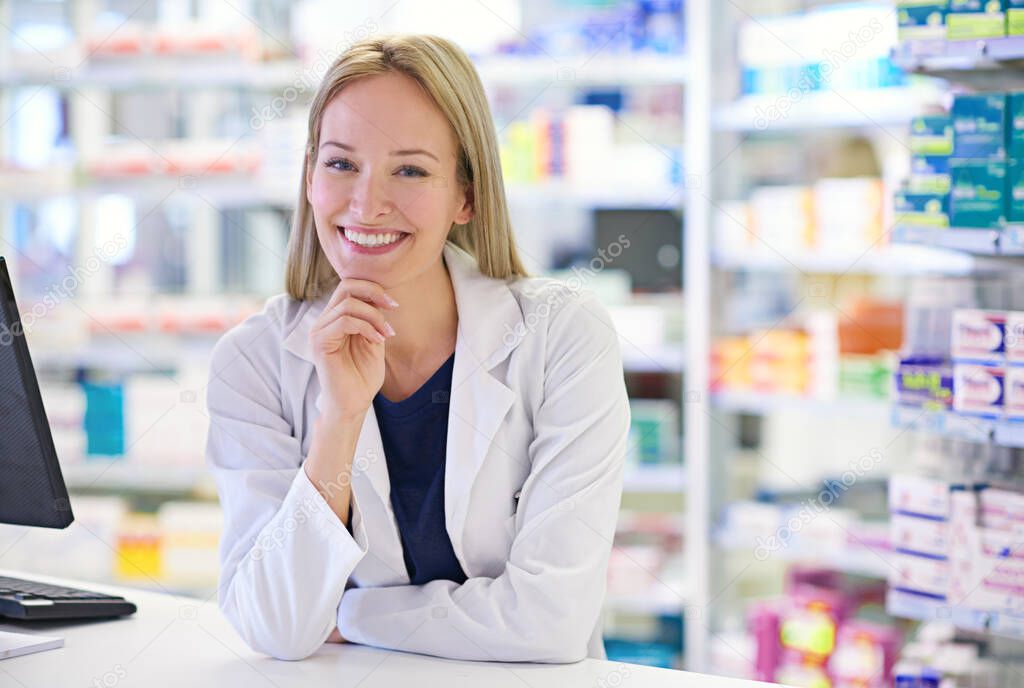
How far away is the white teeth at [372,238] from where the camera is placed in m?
1.88

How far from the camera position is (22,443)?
1.71 m

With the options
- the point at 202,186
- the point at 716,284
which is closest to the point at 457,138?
the point at 716,284

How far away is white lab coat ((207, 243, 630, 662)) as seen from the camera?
1723 millimetres

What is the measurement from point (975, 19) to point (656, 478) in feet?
6.73

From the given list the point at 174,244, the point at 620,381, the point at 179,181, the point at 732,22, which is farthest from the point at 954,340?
the point at 174,244

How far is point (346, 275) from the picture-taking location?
191 centimetres

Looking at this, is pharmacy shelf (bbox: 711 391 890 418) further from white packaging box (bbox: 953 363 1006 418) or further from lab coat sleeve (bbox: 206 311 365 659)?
lab coat sleeve (bbox: 206 311 365 659)

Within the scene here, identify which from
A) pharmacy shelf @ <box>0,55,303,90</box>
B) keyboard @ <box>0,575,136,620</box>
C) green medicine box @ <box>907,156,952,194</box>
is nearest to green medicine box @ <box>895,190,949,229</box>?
green medicine box @ <box>907,156,952,194</box>

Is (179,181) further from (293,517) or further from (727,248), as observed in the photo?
(293,517)

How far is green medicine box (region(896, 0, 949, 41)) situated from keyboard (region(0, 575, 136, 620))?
1.97m

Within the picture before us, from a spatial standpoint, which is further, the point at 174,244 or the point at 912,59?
the point at 174,244

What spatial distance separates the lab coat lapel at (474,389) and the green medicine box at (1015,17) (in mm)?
1201

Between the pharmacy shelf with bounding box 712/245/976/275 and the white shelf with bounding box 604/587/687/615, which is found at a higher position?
the pharmacy shelf with bounding box 712/245/976/275

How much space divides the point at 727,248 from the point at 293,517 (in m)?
2.51
